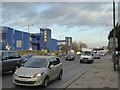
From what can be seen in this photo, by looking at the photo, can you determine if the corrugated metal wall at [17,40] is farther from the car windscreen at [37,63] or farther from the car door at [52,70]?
the car windscreen at [37,63]

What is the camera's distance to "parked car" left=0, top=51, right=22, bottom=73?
59.1 feet

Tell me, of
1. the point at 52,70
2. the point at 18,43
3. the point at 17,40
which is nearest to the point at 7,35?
the point at 18,43

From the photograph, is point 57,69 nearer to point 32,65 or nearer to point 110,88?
point 32,65

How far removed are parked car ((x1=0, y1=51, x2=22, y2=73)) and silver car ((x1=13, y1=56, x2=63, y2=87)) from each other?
3967 millimetres

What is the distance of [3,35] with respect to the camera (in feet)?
238

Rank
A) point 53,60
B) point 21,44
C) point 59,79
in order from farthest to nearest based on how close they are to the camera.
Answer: point 21,44
point 59,79
point 53,60

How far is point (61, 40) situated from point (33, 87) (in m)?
133

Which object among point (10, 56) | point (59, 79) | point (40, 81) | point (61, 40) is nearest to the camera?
point (40, 81)

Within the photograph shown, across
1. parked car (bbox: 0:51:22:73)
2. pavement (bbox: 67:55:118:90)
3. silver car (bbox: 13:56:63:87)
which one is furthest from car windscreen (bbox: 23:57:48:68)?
parked car (bbox: 0:51:22:73)

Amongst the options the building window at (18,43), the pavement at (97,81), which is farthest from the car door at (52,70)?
the building window at (18,43)

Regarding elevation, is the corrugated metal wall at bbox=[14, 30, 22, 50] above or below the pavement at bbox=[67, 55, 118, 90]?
above

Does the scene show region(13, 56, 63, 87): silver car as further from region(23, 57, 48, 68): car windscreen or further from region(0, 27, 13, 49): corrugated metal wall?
region(0, 27, 13, 49): corrugated metal wall

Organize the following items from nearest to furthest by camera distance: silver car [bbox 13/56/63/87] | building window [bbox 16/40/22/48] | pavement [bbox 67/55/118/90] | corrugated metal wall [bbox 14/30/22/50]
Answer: silver car [bbox 13/56/63/87] < pavement [bbox 67/55/118/90] < building window [bbox 16/40/22/48] < corrugated metal wall [bbox 14/30/22/50]

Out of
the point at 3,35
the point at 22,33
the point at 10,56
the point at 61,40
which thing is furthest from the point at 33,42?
the point at 10,56
